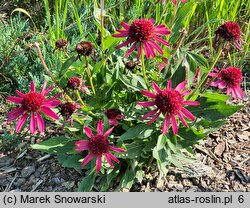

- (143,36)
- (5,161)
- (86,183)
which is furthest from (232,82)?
(5,161)

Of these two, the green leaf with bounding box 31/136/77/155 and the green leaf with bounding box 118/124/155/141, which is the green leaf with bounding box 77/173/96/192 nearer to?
the green leaf with bounding box 31/136/77/155

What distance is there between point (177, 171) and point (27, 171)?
0.74m

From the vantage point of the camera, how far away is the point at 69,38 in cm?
249

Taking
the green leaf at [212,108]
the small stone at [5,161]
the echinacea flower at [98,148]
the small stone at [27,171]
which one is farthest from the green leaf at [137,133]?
the small stone at [5,161]

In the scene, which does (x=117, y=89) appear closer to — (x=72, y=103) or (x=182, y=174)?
(x=72, y=103)

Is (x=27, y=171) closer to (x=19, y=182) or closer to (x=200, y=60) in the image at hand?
(x=19, y=182)

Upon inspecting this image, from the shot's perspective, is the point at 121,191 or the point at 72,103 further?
the point at 121,191

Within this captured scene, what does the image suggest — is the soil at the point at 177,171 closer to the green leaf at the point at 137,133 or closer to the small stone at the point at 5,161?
the small stone at the point at 5,161

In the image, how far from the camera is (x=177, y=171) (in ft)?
5.93

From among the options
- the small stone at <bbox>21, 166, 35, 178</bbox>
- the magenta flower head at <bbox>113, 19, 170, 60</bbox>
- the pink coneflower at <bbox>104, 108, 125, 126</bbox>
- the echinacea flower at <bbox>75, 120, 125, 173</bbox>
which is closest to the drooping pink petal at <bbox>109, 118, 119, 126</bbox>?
the pink coneflower at <bbox>104, 108, 125, 126</bbox>

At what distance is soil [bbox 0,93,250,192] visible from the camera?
69.7 inches

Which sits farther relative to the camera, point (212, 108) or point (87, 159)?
point (212, 108)

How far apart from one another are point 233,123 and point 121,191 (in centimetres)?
78

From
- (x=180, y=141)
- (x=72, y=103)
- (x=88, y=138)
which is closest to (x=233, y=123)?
(x=180, y=141)
